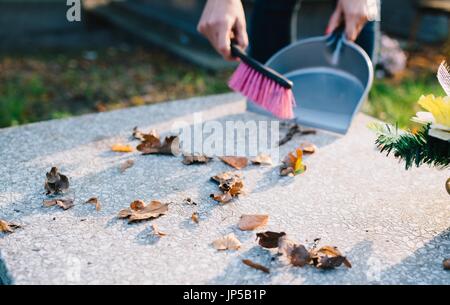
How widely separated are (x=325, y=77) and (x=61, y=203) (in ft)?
4.34

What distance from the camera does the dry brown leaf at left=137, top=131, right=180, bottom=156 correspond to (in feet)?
6.23

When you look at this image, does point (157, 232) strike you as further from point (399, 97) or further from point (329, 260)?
point (399, 97)

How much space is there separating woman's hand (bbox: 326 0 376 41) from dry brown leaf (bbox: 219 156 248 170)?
73cm

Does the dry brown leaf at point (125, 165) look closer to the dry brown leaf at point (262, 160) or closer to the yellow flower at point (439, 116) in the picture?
the dry brown leaf at point (262, 160)

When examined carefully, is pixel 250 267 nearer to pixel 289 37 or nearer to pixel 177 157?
pixel 177 157

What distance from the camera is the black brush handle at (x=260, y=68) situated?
189cm

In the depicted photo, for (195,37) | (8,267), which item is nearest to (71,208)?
(8,267)

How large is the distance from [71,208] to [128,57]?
115 inches

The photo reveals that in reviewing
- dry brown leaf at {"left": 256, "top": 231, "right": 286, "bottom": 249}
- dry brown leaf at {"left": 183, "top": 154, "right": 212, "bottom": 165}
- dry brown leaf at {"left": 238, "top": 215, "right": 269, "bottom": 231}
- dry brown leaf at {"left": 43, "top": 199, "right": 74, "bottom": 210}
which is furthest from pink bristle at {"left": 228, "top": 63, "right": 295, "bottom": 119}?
dry brown leaf at {"left": 43, "top": 199, "right": 74, "bottom": 210}

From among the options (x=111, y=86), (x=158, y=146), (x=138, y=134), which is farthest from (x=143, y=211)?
(x=111, y=86)

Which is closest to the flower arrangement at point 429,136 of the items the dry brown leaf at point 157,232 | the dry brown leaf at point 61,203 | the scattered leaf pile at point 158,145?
A: the dry brown leaf at point 157,232

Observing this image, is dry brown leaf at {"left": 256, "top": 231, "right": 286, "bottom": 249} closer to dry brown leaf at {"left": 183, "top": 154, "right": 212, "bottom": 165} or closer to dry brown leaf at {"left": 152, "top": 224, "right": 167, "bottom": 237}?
dry brown leaf at {"left": 152, "top": 224, "right": 167, "bottom": 237}

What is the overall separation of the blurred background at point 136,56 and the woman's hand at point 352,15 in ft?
2.64

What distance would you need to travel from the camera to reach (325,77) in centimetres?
231
